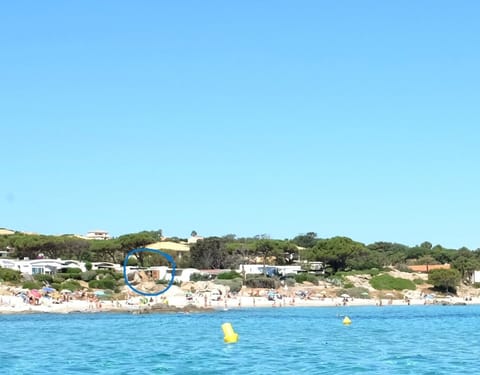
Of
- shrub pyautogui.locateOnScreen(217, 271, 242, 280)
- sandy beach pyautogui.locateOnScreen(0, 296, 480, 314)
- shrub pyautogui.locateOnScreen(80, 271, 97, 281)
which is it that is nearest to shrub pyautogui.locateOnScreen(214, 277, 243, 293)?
shrub pyautogui.locateOnScreen(217, 271, 242, 280)

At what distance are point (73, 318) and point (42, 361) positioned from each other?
104 ft

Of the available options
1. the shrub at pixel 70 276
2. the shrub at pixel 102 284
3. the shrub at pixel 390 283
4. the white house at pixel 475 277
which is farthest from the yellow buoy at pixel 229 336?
the white house at pixel 475 277

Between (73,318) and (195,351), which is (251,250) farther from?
(195,351)

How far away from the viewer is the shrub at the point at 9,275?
3489 inches

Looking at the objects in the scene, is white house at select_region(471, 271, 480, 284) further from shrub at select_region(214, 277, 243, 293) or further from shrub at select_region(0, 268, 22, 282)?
shrub at select_region(0, 268, 22, 282)

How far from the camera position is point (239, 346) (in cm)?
3953

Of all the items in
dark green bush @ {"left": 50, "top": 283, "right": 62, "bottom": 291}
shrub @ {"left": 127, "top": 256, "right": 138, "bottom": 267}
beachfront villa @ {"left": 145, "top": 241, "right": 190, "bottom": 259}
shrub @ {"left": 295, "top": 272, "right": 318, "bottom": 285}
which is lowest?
dark green bush @ {"left": 50, "top": 283, "right": 62, "bottom": 291}

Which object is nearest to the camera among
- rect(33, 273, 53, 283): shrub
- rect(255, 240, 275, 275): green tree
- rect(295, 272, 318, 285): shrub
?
rect(33, 273, 53, 283): shrub

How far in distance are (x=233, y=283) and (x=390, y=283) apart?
23.6m

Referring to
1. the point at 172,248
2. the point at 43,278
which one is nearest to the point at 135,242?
the point at 172,248

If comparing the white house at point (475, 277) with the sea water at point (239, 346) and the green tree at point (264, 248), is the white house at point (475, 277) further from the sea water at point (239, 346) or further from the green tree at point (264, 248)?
the sea water at point (239, 346)

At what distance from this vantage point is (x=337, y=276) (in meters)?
107

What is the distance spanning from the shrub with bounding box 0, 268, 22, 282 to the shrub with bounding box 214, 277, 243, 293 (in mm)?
22480

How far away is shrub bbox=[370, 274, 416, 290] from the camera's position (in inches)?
4162
